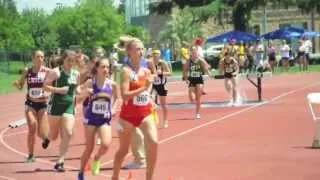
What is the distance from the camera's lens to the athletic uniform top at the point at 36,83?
549 inches

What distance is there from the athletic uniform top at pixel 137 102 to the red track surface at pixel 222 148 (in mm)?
1640

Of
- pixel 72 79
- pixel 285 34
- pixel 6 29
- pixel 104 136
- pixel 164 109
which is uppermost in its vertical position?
pixel 6 29

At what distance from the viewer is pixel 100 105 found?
36.9ft

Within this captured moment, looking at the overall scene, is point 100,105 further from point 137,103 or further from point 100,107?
point 137,103

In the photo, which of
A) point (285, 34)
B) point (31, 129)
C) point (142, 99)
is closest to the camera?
point (142, 99)

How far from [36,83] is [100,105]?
10.2 ft

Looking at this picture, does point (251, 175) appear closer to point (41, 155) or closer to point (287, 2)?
point (41, 155)

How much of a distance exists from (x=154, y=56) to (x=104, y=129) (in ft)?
20.0

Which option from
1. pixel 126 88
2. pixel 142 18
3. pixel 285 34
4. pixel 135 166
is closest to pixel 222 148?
pixel 135 166

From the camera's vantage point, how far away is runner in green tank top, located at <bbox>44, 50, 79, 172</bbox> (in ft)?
41.4

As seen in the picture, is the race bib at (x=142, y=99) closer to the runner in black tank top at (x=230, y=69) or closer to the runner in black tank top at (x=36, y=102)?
the runner in black tank top at (x=36, y=102)

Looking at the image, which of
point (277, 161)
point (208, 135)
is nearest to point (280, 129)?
point (208, 135)

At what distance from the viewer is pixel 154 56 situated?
17.2 m

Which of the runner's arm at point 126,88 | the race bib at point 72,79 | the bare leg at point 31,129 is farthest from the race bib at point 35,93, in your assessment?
the runner's arm at point 126,88
